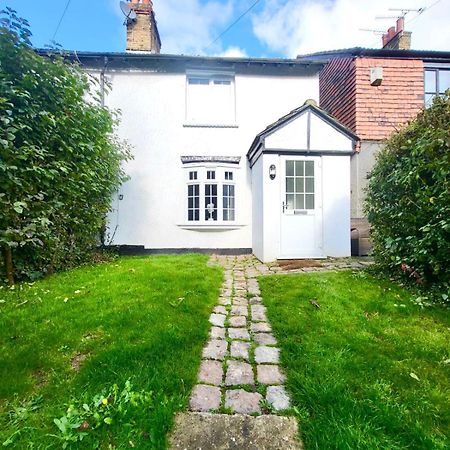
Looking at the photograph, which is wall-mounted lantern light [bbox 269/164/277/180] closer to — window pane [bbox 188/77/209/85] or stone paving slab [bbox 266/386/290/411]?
window pane [bbox 188/77/209/85]

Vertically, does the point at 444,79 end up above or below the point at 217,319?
above

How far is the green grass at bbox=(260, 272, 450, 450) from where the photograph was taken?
5.15 ft

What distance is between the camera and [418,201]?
3.78m

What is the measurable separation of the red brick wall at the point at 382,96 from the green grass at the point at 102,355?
8288mm

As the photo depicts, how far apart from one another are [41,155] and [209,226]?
5215 mm

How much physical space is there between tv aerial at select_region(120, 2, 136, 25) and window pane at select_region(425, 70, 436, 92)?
1037cm

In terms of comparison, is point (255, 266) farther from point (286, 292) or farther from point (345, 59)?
point (345, 59)

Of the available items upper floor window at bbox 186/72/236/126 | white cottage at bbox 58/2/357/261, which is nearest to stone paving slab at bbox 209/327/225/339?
white cottage at bbox 58/2/357/261

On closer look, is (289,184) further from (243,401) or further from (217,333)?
(243,401)

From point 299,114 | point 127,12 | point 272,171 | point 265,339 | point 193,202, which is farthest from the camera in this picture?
point 127,12

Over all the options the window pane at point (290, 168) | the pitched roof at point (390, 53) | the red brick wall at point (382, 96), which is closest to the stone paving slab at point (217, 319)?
the window pane at point (290, 168)

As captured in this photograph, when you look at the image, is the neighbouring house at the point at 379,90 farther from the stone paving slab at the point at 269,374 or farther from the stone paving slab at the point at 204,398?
the stone paving slab at the point at 204,398

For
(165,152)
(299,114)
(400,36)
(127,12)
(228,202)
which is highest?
(400,36)

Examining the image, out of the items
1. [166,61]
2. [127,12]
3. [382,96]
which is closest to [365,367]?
[166,61]
